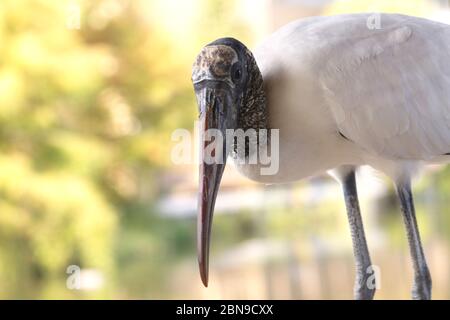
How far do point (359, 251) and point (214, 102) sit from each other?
369 mm

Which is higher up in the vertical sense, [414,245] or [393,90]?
[393,90]

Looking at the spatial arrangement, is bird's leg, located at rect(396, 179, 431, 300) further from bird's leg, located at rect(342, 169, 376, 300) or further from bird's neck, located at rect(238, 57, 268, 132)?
bird's neck, located at rect(238, 57, 268, 132)

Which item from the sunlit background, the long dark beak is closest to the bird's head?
the long dark beak

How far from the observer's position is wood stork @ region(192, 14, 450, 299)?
0.89 meters

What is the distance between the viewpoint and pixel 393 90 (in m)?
0.91

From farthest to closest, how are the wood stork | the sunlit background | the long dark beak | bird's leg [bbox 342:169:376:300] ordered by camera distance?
the sunlit background
bird's leg [bbox 342:169:376:300]
the wood stork
the long dark beak

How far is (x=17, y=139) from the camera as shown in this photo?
12.3ft

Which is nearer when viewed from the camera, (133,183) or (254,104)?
(254,104)

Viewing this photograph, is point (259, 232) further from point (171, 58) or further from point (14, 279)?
point (14, 279)

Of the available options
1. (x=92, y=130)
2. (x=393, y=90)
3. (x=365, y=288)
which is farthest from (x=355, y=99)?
(x=92, y=130)

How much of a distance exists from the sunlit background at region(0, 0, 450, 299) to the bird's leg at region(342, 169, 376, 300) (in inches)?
80.6

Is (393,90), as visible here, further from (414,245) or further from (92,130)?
(92,130)

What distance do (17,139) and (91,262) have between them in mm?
719
